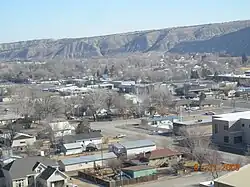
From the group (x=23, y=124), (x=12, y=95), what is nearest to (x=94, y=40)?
(x=12, y=95)

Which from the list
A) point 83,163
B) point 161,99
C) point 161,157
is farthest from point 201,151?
point 161,99

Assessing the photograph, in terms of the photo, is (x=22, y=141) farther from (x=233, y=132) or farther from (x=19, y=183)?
(x=233, y=132)

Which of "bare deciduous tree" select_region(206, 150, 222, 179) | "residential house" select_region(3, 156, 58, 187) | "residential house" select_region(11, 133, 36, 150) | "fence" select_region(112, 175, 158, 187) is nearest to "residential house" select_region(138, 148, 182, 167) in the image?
"bare deciduous tree" select_region(206, 150, 222, 179)

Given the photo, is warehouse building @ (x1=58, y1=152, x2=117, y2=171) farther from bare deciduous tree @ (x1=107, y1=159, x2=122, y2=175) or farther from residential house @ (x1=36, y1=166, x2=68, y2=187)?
residential house @ (x1=36, y1=166, x2=68, y2=187)

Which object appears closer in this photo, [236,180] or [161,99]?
[236,180]

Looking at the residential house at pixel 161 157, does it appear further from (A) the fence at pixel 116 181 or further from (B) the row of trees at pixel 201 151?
(A) the fence at pixel 116 181
